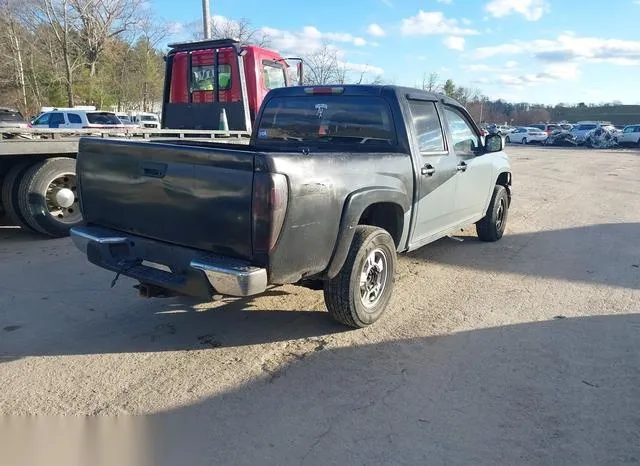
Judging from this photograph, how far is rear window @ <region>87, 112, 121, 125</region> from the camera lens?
813 inches

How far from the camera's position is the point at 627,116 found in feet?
253

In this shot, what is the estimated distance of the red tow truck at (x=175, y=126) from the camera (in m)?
6.98

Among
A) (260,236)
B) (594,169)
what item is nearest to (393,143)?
(260,236)

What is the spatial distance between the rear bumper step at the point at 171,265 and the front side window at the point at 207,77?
20.6 feet

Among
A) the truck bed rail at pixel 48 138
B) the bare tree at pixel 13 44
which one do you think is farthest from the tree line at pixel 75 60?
the truck bed rail at pixel 48 138

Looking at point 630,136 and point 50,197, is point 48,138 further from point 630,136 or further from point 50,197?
point 630,136

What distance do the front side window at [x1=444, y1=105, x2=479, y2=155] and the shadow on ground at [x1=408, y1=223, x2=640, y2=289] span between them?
4.58 feet

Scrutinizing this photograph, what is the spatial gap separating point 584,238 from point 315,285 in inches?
208

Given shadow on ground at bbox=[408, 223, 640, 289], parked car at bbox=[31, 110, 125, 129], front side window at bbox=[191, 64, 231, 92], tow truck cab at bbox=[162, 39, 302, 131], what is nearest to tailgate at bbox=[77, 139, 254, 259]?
shadow on ground at bbox=[408, 223, 640, 289]

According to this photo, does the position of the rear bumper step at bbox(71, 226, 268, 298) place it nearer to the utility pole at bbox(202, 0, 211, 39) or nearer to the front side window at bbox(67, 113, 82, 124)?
the utility pole at bbox(202, 0, 211, 39)

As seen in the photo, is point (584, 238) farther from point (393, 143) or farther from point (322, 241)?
point (322, 241)

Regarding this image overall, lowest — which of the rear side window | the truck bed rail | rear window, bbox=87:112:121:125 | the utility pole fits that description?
the truck bed rail

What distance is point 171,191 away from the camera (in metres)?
3.56

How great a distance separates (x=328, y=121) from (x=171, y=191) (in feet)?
6.78
